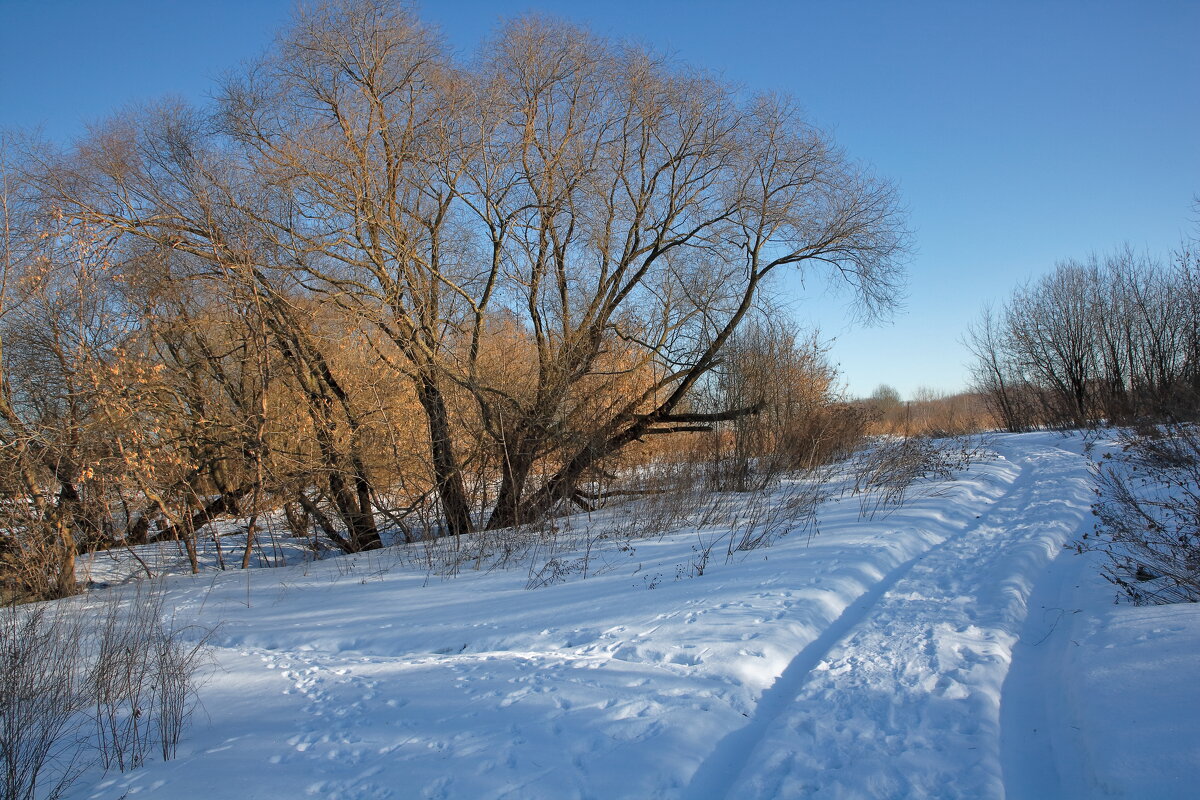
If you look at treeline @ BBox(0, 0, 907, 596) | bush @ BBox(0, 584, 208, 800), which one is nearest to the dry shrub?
treeline @ BBox(0, 0, 907, 596)

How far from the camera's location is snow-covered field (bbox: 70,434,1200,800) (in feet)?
10.7

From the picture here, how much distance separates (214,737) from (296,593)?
464 cm

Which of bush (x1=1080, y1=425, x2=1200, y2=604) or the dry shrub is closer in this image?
bush (x1=1080, y1=425, x2=1200, y2=604)

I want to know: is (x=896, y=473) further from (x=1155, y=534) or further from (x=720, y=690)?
(x=720, y=690)

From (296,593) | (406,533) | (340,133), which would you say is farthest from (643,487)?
(340,133)

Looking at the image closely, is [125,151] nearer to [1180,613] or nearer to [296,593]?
[296,593]

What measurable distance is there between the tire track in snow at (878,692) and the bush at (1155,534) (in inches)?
33.4

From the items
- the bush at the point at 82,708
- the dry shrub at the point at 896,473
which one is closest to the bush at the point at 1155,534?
the dry shrub at the point at 896,473

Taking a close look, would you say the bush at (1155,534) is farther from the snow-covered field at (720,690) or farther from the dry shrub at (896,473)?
the dry shrub at (896,473)

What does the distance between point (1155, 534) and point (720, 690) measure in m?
5.35

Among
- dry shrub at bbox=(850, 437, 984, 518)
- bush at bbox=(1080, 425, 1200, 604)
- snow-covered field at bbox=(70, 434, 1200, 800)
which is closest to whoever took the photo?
snow-covered field at bbox=(70, 434, 1200, 800)

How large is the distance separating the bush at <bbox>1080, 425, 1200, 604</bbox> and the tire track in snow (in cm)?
85

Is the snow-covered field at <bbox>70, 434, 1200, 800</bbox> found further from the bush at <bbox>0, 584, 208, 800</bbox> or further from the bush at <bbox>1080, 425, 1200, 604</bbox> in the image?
the bush at <bbox>1080, 425, 1200, 604</bbox>

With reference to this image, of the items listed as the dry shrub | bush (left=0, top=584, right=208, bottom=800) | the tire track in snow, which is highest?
the dry shrub
